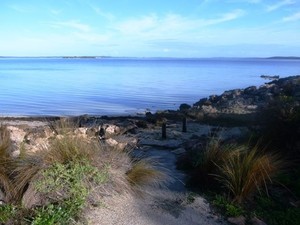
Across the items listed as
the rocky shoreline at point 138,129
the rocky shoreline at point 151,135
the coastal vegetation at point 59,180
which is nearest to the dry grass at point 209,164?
the rocky shoreline at point 151,135

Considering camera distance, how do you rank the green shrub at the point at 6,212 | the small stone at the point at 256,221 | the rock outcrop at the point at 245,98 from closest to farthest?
1. the green shrub at the point at 6,212
2. the small stone at the point at 256,221
3. the rock outcrop at the point at 245,98

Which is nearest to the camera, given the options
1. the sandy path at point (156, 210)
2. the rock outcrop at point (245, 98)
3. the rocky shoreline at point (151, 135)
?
the sandy path at point (156, 210)

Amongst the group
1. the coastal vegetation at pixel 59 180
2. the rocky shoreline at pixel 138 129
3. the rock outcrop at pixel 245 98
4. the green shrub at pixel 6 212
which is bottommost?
the rock outcrop at pixel 245 98

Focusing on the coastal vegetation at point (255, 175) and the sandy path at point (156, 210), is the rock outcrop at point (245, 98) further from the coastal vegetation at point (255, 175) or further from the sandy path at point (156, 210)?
the sandy path at point (156, 210)

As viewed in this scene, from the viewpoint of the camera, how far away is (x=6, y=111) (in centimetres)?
Result: 2548

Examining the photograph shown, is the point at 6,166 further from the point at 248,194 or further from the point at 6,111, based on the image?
the point at 6,111

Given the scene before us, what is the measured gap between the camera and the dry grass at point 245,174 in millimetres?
6348

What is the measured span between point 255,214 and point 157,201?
1449mm

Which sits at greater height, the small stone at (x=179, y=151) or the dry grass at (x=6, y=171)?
the dry grass at (x=6, y=171)

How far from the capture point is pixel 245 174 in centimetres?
641

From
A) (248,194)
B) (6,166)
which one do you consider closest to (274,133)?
(248,194)

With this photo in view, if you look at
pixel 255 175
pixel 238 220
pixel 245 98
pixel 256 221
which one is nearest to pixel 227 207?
pixel 238 220

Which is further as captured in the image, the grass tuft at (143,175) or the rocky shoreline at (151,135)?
the rocky shoreline at (151,135)

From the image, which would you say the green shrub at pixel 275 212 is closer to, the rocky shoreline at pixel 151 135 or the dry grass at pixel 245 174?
the dry grass at pixel 245 174
